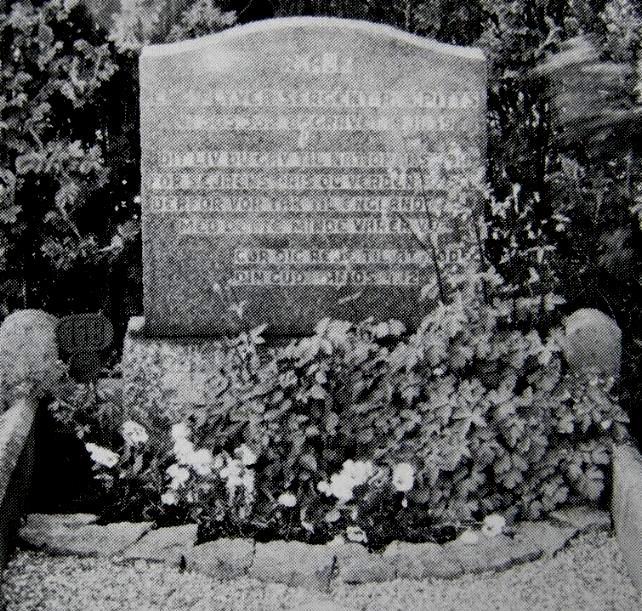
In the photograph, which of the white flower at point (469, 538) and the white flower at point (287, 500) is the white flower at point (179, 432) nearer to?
the white flower at point (287, 500)

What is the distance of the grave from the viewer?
350 centimetres

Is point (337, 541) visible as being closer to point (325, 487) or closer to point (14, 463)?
point (325, 487)

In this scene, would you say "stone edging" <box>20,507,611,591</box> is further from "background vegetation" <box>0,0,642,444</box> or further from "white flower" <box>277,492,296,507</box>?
"background vegetation" <box>0,0,642,444</box>

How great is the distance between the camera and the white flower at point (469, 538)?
288 centimetres

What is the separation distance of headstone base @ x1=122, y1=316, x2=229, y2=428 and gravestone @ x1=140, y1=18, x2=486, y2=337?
4.7 inches

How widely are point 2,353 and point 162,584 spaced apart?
140cm

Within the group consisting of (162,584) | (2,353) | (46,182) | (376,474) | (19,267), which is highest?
(46,182)

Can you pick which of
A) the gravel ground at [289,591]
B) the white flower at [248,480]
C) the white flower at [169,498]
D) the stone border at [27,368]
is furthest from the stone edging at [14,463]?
the white flower at [248,480]

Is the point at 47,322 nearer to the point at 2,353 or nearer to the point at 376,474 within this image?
the point at 2,353

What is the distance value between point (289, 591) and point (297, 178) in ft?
5.83

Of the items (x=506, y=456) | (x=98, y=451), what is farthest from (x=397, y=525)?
(x=98, y=451)

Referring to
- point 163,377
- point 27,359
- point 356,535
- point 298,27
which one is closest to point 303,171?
point 298,27

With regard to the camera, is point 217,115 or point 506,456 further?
point 217,115

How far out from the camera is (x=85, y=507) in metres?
3.22
